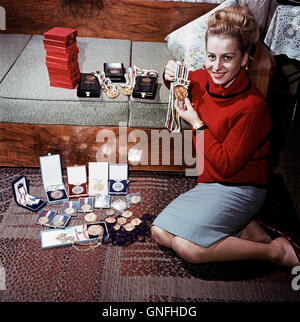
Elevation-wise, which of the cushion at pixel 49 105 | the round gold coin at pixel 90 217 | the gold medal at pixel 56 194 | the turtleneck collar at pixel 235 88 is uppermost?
the turtleneck collar at pixel 235 88

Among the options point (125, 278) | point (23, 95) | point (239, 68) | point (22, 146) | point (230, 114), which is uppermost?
point (239, 68)

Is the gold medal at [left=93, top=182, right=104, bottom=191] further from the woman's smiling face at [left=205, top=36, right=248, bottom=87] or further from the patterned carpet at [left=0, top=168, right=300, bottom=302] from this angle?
the woman's smiling face at [left=205, top=36, right=248, bottom=87]

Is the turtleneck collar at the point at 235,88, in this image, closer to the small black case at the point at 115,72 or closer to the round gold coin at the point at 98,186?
the small black case at the point at 115,72

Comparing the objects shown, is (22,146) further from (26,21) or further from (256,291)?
(256,291)

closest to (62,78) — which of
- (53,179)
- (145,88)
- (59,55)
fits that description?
(59,55)

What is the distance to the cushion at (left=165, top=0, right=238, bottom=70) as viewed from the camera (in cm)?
207

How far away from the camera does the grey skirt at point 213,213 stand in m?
1.47

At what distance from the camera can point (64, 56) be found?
1854mm

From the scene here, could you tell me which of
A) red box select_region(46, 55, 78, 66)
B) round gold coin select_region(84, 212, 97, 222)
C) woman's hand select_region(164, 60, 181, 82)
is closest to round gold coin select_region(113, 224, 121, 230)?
round gold coin select_region(84, 212, 97, 222)

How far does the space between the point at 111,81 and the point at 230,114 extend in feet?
2.95

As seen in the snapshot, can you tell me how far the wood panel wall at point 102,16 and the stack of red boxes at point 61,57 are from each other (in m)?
0.74

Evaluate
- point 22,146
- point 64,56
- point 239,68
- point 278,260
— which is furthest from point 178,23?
point 278,260

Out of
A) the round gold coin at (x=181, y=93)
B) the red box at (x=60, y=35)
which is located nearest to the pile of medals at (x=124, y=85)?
the red box at (x=60, y=35)

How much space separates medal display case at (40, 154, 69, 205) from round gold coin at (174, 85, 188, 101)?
31.7 inches
